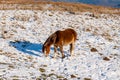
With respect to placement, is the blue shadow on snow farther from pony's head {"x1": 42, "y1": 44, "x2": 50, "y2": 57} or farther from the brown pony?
the brown pony

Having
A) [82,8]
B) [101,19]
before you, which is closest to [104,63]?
[101,19]

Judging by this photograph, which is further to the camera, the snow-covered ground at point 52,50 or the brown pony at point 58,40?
the brown pony at point 58,40

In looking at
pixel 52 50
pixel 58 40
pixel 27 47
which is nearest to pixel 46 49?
pixel 58 40

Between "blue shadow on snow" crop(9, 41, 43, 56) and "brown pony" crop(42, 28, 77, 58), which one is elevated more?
"brown pony" crop(42, 28, 77, 58)

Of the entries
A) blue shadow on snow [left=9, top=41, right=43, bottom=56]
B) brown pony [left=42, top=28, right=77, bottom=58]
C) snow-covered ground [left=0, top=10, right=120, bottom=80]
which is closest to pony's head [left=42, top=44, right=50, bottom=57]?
brown pony [left=42, top=28, right=77, bottom=58]

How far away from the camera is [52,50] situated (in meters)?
24.7

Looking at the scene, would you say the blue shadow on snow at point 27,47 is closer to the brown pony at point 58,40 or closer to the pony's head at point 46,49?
the pony's head at point 46,49

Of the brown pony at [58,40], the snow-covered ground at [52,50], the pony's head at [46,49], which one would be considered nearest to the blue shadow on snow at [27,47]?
the snow-covered ground at [52,50]

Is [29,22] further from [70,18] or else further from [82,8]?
[82,8]

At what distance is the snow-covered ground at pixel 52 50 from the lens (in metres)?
19.7

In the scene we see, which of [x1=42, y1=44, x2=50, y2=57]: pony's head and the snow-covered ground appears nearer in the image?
the snow-covered ground

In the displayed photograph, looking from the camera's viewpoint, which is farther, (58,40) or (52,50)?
(52,50)

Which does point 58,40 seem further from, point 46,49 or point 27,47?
point 27,47

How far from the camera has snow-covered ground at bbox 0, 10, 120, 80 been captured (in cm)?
1969
